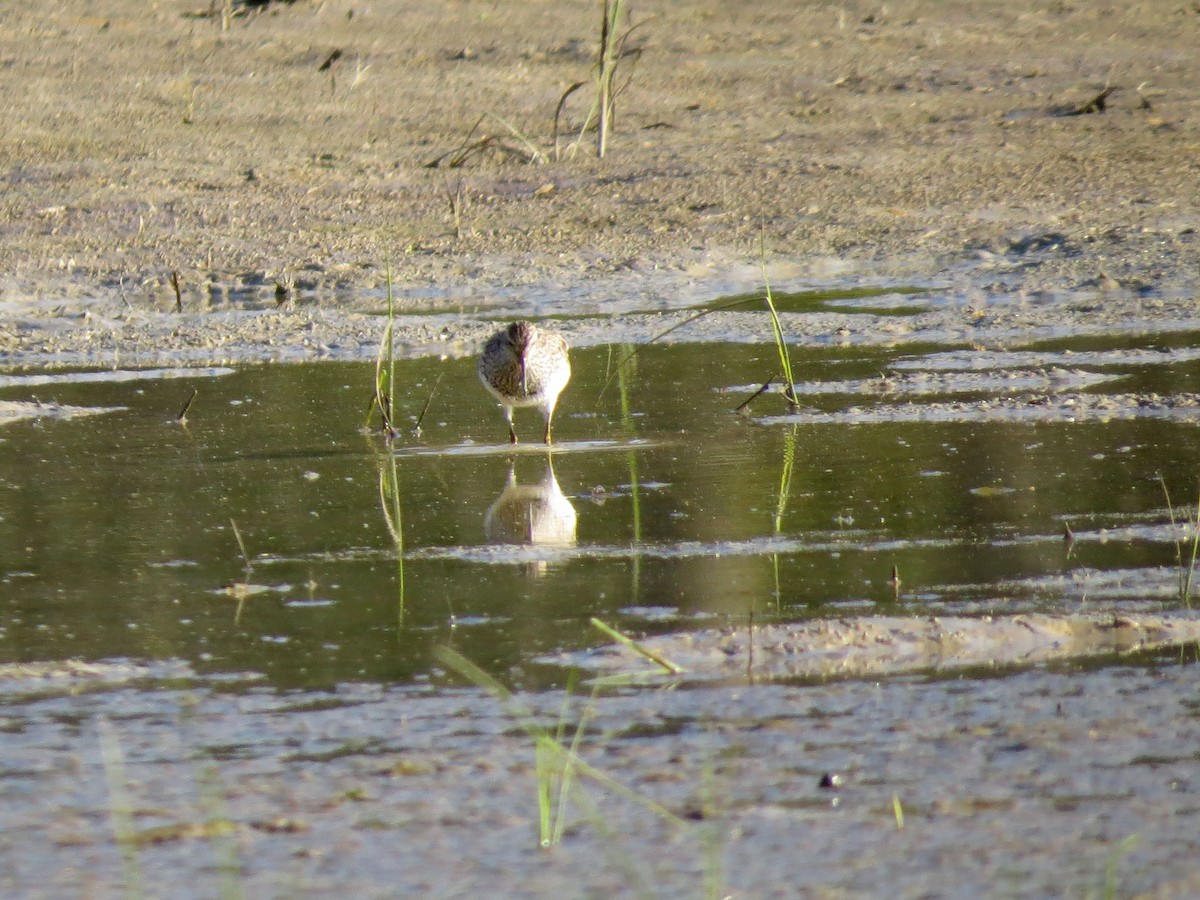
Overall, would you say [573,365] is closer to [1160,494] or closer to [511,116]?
[1160,494]

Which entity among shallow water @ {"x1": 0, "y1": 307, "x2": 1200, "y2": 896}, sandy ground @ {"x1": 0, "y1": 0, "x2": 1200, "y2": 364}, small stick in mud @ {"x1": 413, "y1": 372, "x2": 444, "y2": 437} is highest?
sandy ground @ {"x1": 0, "y1": 0, "x2": 1200, "y2": 364}

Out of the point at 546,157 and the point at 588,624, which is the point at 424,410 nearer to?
the point at 588,624

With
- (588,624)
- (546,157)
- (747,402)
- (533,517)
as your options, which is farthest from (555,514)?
(546,157)

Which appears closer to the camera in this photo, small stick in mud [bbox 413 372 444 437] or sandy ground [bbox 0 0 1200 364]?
small stick in mud [bbox 413 372 444 437]

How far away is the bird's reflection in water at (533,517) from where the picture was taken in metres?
5.96

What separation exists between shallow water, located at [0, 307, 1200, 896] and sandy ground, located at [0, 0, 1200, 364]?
2.62 metres

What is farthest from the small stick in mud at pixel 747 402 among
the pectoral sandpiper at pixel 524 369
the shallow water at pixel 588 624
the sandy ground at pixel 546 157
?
the sandy ground at pixel 546 157

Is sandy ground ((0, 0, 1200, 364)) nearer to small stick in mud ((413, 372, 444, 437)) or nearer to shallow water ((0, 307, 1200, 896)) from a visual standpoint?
small stick in mud ((413, 372, 444, 437))

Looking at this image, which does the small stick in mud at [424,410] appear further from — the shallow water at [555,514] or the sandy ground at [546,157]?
the sandy ground at [546,157]

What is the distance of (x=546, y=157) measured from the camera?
1362 centimetres

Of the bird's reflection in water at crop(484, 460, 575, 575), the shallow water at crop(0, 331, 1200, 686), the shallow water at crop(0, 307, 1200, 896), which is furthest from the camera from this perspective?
the bird's reflection in water at crop(484, 460, 575, 575)

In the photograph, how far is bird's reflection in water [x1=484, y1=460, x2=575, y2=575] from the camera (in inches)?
235

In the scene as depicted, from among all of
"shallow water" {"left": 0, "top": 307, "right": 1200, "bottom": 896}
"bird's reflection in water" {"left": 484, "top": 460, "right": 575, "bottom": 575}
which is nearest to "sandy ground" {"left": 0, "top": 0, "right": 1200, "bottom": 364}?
"shallow water" {"left": 0, "top": 307, "right": 1200, "bottom": 896}

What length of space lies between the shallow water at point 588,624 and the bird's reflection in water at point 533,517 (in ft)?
0.07
